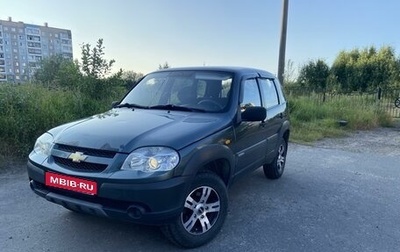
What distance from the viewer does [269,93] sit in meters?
4.51

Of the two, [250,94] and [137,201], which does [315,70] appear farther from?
[137,201]

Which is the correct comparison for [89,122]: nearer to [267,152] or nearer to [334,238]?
[267,152]

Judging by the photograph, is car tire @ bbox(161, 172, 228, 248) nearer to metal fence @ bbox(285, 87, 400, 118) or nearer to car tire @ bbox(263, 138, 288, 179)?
car tire @ bbox(263, 138, 288, 179)

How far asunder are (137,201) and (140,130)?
0.65m

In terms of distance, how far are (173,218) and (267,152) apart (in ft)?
7.23

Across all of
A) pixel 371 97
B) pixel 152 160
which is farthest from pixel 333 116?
pixel 152 160

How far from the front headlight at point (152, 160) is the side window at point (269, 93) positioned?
86.8 inches

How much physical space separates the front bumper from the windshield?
1193mm

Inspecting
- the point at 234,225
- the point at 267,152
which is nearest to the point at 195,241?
the point at 234,225

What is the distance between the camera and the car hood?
248cm

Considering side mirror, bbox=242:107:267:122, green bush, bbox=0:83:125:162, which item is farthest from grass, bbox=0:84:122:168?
side mirror, bbox=242:107:267:122

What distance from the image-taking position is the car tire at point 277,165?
191 inches

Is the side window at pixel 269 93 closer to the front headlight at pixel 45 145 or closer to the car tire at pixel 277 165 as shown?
the car tire at pixel 277 165

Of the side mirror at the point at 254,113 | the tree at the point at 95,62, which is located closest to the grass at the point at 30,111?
the tree at the point at 95,62
